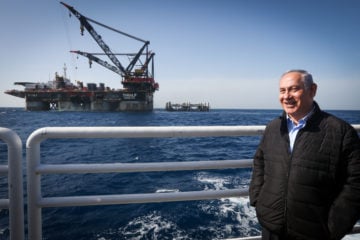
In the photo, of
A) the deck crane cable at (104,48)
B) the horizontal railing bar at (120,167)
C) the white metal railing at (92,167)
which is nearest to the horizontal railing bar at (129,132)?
the white metal railing at (92,167)

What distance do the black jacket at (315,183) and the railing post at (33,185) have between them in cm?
157

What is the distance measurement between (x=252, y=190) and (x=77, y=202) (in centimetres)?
127

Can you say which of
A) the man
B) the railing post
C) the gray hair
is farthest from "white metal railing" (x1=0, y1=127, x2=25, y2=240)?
the gray hair

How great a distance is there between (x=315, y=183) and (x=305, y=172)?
8cm

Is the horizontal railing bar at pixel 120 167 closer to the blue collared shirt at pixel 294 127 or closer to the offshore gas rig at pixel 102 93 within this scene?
the blue collared shirt at pixel 294 127

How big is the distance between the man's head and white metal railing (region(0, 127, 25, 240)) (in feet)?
6.11

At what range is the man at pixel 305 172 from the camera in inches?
51.2

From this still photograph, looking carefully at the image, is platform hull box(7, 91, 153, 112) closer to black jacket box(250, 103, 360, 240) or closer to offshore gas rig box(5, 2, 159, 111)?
offshore gas rig box(5, 2, 159, 111)

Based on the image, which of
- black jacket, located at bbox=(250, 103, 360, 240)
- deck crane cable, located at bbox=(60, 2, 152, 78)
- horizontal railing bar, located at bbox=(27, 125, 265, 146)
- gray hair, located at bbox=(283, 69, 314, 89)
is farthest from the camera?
deck crane cable, located at bbox=(60, 2, 152, 78)

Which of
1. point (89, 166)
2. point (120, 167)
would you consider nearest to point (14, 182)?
point (89, 166)

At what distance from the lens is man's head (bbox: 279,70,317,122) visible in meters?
1.54

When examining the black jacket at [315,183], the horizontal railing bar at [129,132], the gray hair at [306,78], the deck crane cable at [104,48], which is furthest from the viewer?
the deck crane cable at [104,48]

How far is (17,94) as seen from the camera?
6569 centimetres

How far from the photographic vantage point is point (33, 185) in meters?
1.47
